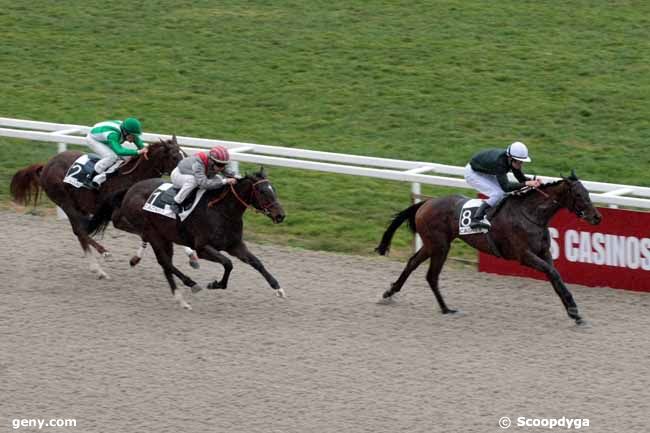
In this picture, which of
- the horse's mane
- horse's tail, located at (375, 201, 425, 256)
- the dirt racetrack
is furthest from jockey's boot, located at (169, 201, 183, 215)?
the horse's mane

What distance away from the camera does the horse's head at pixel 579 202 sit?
10.7 metres

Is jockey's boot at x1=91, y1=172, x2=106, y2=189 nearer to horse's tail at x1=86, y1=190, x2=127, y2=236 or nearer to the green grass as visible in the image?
horse's tail at x1=86, y1=190, x2=127, y2=236

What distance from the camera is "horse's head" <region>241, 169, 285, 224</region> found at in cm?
1102

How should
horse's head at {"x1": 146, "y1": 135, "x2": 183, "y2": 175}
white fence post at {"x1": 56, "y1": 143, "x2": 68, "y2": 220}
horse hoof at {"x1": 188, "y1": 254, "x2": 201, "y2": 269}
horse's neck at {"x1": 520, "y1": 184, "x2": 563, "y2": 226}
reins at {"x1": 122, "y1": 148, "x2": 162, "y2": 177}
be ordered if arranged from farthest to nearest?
white fence post at {"x1": 56, "y1": 143, "x2": 68, "y2": 220} < horse hoof at {"x1": 188, "y1": 254, "x2": 201, "y2": 269} < reins at {"x1": 122, "y1": 148, "x2": 162, "y2": 177} < horse's head at {"x1": 146, "y1": 135, "x2": 183, "y2": 175} < horse's neck at {"x1": 520, "y1": 184, "x2": 563, "y2": 226}

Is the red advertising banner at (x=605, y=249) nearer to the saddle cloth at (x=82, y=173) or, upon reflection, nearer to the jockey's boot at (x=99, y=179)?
the jockey's boot at (x=99, y=179)

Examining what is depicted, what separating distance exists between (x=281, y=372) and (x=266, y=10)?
514 inches

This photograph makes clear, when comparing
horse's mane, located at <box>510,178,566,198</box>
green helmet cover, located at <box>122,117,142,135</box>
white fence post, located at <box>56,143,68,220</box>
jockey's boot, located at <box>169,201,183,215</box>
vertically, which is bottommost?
white fence post, located at <box>56,143,68,220</box>

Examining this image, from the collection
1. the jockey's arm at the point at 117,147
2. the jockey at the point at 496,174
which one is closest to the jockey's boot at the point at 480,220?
the jockey at the point at 496,174

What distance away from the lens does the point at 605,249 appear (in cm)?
1170

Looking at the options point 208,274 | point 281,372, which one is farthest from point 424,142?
point 281,372

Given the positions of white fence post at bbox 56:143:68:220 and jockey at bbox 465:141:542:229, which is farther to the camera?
white fence post at bbox 56:143:68:220

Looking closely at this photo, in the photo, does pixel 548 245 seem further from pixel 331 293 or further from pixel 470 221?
pixel 331 293

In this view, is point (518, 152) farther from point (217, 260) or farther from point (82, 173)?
point (82, 173)

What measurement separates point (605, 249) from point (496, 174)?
4.22 ft
